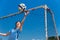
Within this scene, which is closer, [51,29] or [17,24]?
[17,24]

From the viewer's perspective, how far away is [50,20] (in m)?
3.45

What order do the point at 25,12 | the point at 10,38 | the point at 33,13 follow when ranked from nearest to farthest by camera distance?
the point at 10,38
the point at 25,12
the point at 33,13

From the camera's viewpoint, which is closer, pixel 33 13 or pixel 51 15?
pixel 51 15

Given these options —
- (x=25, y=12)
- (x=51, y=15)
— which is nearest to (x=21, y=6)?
(x=25, y=12)

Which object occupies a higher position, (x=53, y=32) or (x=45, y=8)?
(x=45, y=8)

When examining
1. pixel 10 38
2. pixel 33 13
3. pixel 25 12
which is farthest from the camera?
pixel 33 13

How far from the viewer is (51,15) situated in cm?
338

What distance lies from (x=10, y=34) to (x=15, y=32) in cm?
7

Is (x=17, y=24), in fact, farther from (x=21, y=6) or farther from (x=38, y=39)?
(x=38, y=39)

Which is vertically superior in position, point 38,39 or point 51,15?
point 51,15

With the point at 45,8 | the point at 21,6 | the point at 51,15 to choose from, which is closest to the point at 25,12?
the point at 21,6

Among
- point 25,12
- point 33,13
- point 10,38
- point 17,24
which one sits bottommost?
point 10,38

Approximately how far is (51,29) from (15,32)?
3.86 feet

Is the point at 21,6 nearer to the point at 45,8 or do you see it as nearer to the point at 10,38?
the point at 45,8
